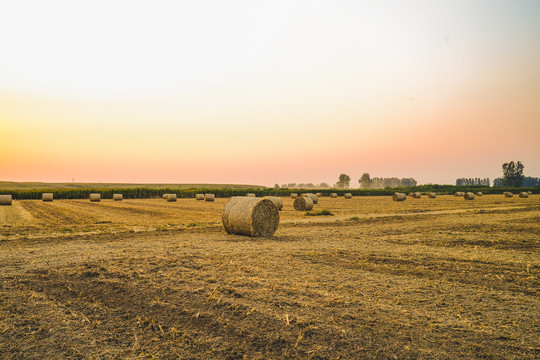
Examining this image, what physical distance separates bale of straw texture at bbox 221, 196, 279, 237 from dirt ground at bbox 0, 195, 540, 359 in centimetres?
259

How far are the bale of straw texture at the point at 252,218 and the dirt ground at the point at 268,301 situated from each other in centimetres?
259

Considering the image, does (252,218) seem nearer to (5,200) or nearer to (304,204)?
(304,204)

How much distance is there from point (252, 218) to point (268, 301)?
8.90m

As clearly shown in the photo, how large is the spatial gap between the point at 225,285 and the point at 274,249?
188 inches

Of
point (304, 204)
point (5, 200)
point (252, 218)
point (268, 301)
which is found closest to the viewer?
point (268, 301)

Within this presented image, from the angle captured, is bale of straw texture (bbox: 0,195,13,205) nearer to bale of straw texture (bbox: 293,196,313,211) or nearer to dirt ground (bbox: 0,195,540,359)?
bale of straw texture (bbox: 293,196,313,211)

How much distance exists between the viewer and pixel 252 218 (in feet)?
51.1

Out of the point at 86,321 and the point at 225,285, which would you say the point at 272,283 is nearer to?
the point at 225,285

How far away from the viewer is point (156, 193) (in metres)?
68.4

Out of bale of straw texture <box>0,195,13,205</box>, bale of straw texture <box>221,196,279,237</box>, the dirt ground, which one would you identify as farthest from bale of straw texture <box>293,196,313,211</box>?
bale of straw texture <box>0,195,13,205</box>

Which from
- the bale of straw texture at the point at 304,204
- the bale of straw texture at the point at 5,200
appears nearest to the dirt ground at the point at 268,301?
the bale of straw texture at the point at 304,204

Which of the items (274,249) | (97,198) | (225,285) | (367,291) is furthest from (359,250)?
(97,198)

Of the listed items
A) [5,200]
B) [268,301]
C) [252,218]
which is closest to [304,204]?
[252,218]

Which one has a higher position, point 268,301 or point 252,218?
point 252,218
